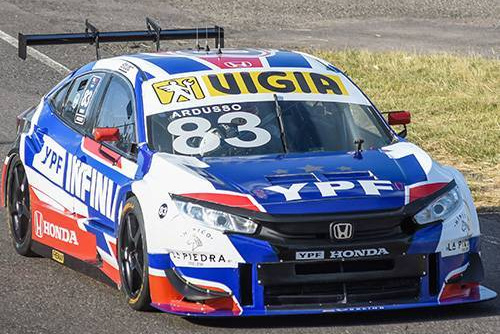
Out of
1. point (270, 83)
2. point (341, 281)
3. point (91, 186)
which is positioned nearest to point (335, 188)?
point (341, 281)

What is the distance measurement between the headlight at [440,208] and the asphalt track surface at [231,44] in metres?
Result: 0.54

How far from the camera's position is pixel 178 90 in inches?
366

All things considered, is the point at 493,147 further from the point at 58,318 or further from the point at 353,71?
the point at 58,318

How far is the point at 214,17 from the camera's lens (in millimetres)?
24531

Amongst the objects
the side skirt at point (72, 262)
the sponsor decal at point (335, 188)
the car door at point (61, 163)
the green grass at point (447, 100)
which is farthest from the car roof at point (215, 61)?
the green grass at point (447, 100)

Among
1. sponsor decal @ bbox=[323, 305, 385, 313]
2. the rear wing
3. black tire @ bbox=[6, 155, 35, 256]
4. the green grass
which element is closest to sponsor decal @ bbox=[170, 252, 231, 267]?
sponsor decal @ bbox=[323, 305, 385, 313]

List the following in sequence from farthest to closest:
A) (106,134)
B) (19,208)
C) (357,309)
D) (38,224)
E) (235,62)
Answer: (19,208), (38,224), (235,62), (106,134), (357,309)

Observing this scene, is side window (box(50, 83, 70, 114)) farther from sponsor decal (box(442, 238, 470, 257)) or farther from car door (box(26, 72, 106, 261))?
sponsor decal (box(442, 238, 470, 257))

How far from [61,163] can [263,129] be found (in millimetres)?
1416

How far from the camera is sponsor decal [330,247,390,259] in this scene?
310 inches

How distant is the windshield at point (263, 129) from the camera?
8.91m

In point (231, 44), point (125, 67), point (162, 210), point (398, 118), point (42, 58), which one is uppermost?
point (125, 67)

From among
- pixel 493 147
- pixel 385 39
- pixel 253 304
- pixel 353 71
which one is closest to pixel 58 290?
pixel 253 304

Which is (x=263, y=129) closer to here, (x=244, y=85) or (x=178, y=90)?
(x=244, y=85)
